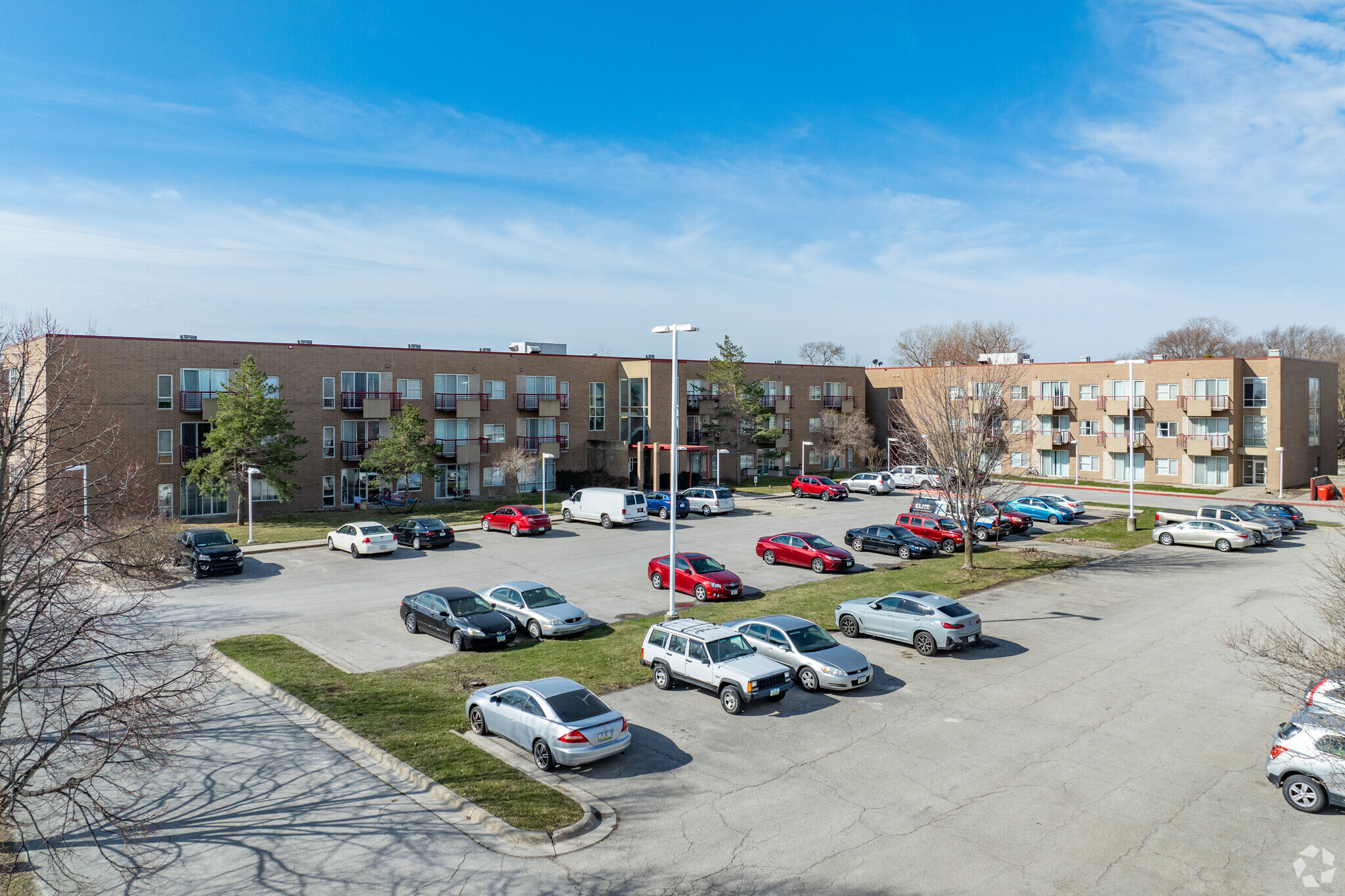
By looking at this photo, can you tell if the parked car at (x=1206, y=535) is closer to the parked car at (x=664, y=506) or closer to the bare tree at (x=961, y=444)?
the bare tree at (x=961, y=444)

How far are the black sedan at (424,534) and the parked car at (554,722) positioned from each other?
2217cm

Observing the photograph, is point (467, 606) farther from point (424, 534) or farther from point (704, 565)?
point (424, 534)

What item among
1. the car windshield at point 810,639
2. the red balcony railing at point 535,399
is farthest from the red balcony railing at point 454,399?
the car windshield at point 810,639

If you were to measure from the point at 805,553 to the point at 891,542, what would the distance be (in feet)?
17.4

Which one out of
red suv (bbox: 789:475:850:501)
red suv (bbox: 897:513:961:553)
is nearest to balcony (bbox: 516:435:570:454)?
red suv (bbox: 789:475:850:501)


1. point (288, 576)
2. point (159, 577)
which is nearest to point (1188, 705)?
point (159, 577)

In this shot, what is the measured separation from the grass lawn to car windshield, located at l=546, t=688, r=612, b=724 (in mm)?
1243

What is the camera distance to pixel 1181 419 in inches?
2462

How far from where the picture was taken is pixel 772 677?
692 inches

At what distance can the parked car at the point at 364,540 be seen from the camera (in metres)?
35.1

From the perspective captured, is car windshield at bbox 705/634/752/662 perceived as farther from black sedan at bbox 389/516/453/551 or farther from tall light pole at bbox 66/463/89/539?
black sedan at bbox 389/516/453/551

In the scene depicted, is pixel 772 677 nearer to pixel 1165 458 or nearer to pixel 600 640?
pixel 600 640

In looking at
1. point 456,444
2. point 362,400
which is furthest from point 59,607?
point 456,444

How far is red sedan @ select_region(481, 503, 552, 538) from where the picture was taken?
40344 millimetres
